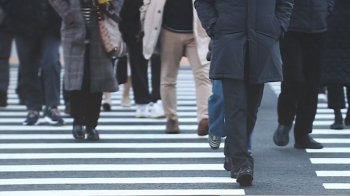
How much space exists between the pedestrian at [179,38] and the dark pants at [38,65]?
1.21 m

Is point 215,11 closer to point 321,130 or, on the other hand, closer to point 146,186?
point 146,186

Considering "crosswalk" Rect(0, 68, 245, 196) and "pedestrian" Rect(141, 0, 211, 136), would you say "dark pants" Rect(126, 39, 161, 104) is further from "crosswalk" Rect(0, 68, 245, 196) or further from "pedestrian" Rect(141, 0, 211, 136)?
"pedestrian" Rect(141, 0, 211, 136)

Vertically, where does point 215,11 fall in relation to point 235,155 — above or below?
above

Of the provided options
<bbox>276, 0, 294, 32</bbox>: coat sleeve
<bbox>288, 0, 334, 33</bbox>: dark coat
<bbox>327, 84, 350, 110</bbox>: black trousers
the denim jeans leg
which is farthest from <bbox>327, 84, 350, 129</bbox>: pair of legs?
<bbox>276, 0, 294, 32</bbox>: coat sleeve

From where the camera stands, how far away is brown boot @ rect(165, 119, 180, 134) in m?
10.6

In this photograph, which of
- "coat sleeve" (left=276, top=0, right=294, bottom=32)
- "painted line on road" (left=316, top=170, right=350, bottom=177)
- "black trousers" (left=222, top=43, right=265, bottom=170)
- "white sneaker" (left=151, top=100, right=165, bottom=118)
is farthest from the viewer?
"white sneaker" (left=151, top=100, right=165, bottom=118)

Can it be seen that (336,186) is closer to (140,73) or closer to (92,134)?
(92,134)

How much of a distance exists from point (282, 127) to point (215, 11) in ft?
7.62

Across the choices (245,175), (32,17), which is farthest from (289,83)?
(32,17)

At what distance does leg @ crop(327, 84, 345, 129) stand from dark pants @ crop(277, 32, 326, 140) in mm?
1345

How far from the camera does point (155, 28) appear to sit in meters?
10.1

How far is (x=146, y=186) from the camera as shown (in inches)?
300

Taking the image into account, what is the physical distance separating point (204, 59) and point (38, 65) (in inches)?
85.2

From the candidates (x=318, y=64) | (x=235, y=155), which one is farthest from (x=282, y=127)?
(x=235, y=155)
